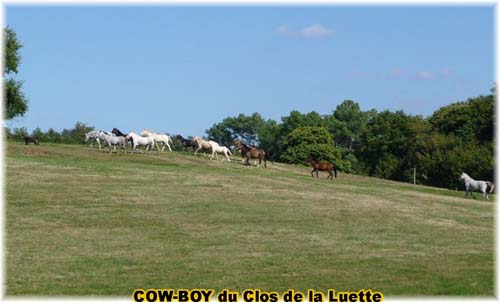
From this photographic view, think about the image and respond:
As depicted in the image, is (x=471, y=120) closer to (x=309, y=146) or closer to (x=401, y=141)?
(x=401, y=141)

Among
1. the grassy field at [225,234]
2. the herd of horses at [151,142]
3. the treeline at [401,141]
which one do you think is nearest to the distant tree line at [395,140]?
the treeline at [401,141]

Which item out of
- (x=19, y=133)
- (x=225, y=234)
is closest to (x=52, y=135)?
(x=19, y=133)

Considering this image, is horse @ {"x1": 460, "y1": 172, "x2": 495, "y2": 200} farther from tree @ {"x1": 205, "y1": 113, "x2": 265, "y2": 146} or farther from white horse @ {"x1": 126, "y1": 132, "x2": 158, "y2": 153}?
tree @ {"x1": 205, "y1": 113, "x2": 265, "y2": 146}

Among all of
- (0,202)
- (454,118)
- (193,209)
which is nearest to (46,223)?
(0,202)

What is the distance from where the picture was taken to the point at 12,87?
63.5m

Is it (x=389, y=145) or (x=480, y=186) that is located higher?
(x=389, y=145)

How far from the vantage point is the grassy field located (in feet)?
57.3

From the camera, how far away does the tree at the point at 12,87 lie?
6306 cm

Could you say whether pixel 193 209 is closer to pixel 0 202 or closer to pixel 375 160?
pixel 0 202

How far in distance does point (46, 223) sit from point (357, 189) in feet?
62.5

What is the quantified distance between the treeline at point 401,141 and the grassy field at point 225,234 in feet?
145

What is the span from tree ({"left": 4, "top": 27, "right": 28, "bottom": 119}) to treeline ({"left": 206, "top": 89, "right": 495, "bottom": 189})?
140 ft

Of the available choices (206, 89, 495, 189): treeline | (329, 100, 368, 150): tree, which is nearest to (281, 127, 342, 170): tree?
(206, 89, 495, 189): treeline

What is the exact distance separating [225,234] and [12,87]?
142 feet
